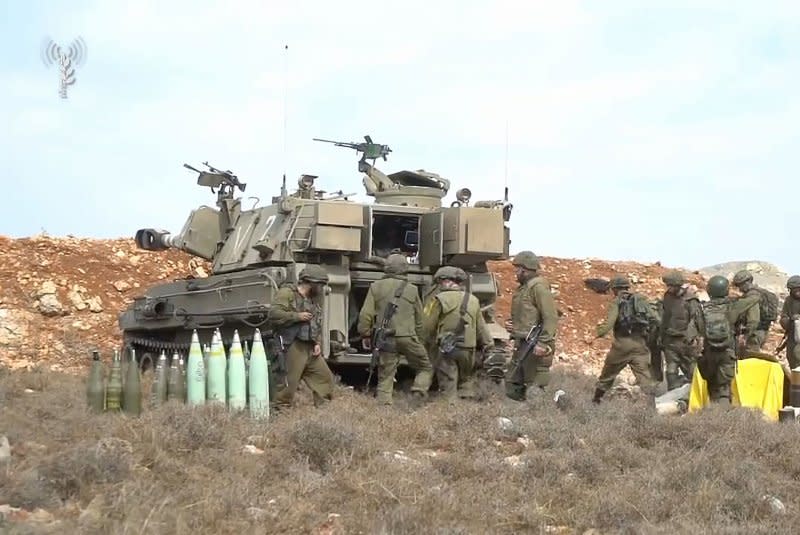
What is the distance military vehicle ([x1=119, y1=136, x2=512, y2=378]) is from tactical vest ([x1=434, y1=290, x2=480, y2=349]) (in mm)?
960

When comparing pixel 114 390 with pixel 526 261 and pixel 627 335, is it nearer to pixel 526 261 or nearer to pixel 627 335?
pixel 526 261

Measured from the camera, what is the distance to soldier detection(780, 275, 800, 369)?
542 inches

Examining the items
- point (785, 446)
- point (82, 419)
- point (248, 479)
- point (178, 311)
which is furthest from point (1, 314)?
point (785, 446)

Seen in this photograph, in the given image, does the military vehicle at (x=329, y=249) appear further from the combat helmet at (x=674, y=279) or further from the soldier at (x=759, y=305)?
the soldier at (x=759, y=305)

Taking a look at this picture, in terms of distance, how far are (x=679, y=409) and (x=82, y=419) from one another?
621 cm

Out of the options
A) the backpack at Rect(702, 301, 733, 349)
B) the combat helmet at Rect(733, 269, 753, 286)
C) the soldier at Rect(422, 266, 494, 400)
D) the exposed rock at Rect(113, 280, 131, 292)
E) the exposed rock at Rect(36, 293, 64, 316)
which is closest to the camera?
the backpack at Rect(702, 301, 733, 349)

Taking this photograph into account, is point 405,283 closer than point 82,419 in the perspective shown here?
No

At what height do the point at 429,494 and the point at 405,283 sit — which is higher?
the point at 405,283

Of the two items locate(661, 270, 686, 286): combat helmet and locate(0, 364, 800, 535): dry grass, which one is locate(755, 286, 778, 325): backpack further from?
locate(0, 364, 800, 535): dry grass

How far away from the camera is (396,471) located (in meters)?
7.98

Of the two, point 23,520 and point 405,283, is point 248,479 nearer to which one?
point 23,520

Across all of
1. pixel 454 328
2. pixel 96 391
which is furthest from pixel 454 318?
pixel 96 391

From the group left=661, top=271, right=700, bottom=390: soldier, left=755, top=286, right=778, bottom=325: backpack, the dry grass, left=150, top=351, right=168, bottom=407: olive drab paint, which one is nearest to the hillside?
left=150, top=351, right=168, bottom=407: olive drab paint

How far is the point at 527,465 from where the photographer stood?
8.23 m
